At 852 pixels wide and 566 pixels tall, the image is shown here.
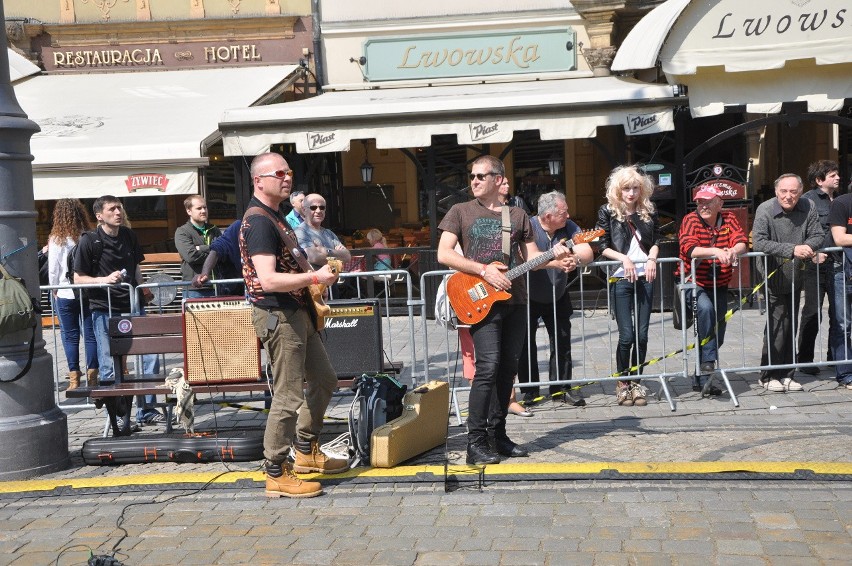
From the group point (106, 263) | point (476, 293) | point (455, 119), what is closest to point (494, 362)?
point (476, 293)

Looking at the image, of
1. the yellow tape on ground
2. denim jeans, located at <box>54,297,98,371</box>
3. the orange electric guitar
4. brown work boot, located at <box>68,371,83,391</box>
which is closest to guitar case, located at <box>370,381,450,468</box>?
the yellow tape on ground

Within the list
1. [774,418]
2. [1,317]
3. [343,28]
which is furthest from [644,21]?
[1,317]

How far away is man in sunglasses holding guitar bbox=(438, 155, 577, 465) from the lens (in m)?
6.07

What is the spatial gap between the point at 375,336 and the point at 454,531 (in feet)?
8.14

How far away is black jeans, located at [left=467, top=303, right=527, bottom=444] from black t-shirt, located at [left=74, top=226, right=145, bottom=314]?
11.3 ft

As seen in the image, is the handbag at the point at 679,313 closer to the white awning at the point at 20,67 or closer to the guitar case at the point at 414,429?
the guitar case at the point at 414,429

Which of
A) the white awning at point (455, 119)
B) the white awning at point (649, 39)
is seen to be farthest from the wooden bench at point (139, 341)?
the white awning at point (649, 39)

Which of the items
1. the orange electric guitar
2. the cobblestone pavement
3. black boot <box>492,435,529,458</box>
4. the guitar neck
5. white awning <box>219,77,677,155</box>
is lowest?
the cobblestone pavement

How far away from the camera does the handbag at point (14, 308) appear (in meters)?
6.12

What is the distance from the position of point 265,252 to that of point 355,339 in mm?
Answer: 1924

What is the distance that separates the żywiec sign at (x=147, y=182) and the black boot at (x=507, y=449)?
807 cm

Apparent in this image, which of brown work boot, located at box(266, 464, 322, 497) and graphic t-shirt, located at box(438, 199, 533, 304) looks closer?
brown work boot, located at box(266, 464, 322, 497)

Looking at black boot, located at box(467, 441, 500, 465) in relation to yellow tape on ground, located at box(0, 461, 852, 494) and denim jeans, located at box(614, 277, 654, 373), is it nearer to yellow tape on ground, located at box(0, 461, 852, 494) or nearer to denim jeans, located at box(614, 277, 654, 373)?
yellow tape on ground, located at box(0, 461, 852, 494)

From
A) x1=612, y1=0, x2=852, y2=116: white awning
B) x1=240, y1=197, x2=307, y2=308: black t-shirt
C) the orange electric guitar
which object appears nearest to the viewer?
x1=240, y1=197, x2=307, y2=308: black t-shirt
